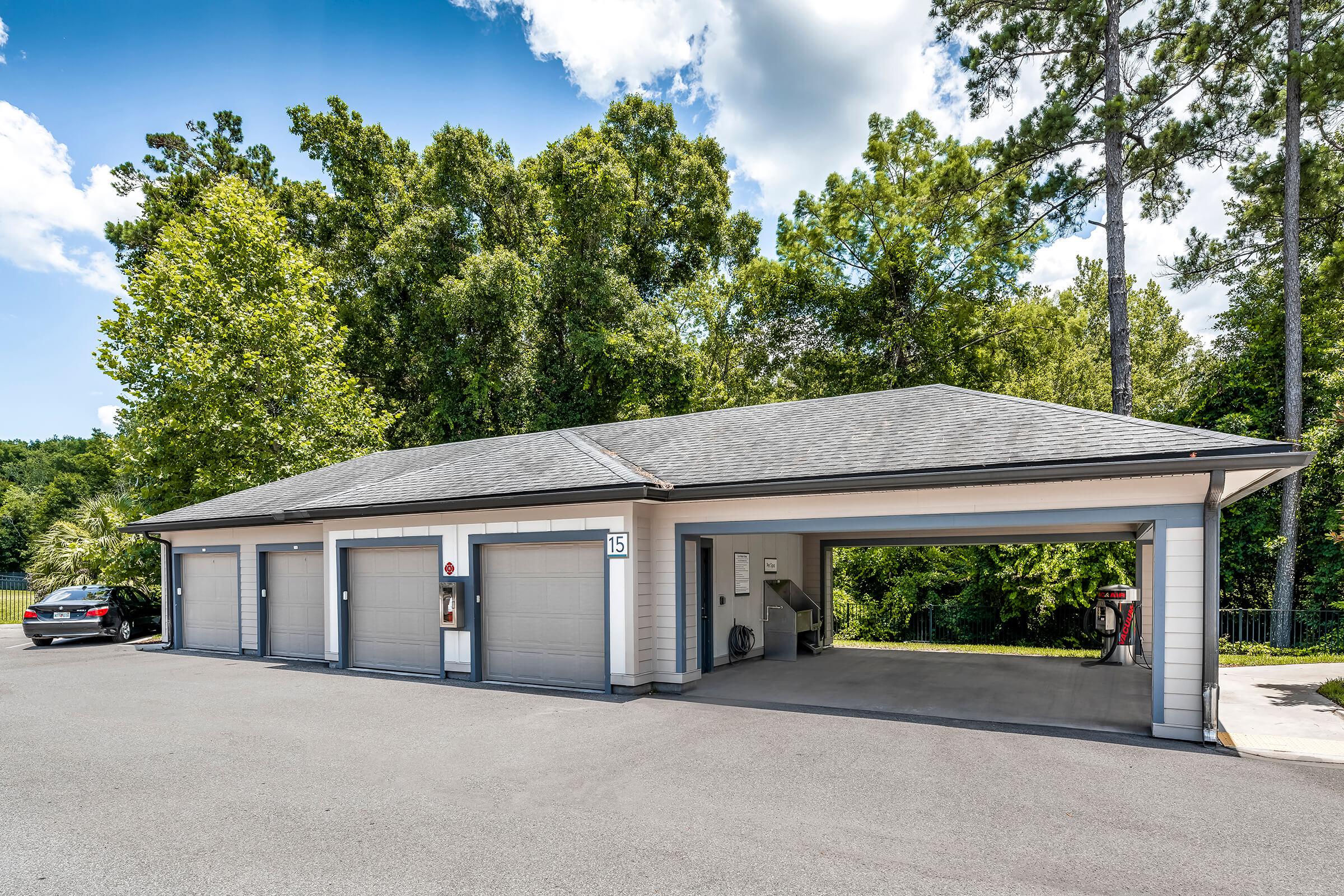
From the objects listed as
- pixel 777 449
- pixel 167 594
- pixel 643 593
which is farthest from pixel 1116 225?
pixel 167 594

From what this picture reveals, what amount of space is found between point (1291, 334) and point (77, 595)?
2577cm

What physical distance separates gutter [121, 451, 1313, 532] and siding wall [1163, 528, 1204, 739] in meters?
0.70

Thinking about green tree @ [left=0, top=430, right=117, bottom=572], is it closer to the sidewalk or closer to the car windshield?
the car windshield

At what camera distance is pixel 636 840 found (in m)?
4.62

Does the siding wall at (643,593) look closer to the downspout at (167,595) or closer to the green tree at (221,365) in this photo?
the downspout at (167,595)

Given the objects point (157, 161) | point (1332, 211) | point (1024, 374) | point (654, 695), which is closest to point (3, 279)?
point (157, 161)

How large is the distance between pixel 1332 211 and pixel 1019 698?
1609 centimetres

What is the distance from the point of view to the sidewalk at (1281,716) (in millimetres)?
6656

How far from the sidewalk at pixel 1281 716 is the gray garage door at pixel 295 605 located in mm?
12483

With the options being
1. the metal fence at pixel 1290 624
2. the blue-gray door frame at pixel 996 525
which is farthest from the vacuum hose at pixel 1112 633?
the metal fence at pixel 1290 624

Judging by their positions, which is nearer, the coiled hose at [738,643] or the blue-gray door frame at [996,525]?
the blue-gray door frame at [996,525]

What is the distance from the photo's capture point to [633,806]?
5.24m

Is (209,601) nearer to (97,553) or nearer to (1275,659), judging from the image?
(97,553)

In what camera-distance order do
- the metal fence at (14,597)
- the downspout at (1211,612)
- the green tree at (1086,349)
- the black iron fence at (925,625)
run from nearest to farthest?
the downspout at (1211,612) → the black iron fence at (925,625) → the green tree at (1086,349) → the metal fence at (14,597)
